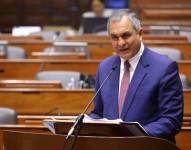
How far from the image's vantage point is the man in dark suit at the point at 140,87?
233cm

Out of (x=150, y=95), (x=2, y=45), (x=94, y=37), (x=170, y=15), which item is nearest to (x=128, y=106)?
(x=150, y=95)

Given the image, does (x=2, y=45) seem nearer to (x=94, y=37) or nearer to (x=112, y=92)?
(x=94, y=37)

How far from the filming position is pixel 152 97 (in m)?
2.40

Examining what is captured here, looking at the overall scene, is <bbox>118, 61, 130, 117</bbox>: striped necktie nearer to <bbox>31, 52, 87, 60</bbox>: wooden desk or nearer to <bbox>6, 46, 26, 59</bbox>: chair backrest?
<bbox>31, 52, 87, 60</bbox>: wooden desk

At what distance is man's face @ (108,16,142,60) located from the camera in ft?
7.72

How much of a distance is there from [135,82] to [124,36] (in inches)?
9.1

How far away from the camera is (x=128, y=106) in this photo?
2416mm

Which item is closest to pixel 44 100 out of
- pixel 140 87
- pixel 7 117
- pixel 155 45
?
pixel 7 117

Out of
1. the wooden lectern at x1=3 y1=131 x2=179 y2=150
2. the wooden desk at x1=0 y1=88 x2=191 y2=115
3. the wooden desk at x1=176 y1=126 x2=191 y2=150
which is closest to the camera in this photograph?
the wooden lectern at x1=3 y1=131 x2=179 y2=150

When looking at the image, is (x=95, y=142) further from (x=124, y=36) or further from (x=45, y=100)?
(x=45, y=100)

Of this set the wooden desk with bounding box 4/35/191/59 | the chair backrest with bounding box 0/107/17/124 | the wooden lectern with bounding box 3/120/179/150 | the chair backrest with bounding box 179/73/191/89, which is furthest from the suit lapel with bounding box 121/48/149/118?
the wooden desk with bounding box 4/35/191/59

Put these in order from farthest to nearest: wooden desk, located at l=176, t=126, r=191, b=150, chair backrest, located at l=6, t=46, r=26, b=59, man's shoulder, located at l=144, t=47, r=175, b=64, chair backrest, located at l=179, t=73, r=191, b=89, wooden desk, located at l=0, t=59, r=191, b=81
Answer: chair backrest, located at l=6, t=46, r=26, b=59 < wooden desk, located at l=0, t=59, r=191, b=81 < chair backrest, located at l=179, t=73, r=191, b=89 < wooden desk, located at l=176, t=126, r=191, b=150 < man's shoulder, located at l=144, t=47, r=175, b=64

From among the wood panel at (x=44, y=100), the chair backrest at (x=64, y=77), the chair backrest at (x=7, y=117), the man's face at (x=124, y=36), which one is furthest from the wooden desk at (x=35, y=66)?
the man's face at (x=124, y=36)

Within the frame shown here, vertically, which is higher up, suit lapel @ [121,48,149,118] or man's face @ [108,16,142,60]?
man's face @ [108,16,142,60]
